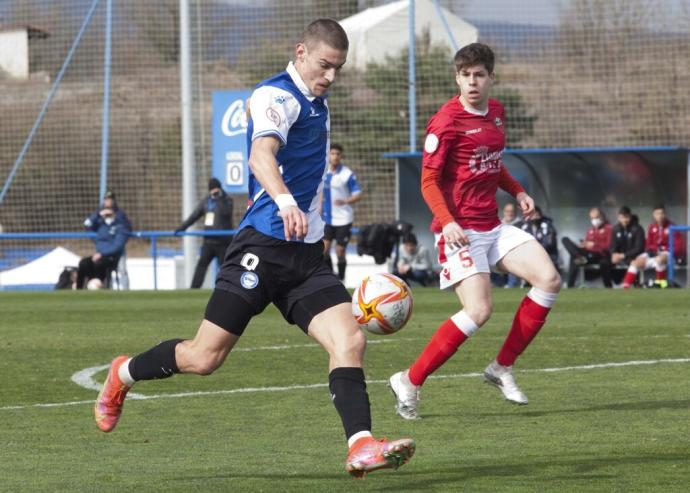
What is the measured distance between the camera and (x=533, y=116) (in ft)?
85.0

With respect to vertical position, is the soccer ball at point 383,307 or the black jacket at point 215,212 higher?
the soccer ball at point 383,307

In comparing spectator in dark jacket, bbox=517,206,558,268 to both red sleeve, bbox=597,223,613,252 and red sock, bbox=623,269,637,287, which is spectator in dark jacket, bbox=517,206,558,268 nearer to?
red sleeve, bbox=597,223,613,252

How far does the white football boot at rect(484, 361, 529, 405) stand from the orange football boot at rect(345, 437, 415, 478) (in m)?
2.74

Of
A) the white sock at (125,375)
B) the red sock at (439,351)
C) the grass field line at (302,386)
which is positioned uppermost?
the white sock at (125,375)

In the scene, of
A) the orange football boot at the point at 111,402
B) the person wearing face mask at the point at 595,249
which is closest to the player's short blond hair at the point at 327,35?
the orange football boot at the point at 111,402

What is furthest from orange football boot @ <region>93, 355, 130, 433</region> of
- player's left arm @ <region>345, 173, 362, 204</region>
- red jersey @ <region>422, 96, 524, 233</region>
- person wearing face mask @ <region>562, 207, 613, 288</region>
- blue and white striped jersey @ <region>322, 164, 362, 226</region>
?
person wearing face mask @ <region>562, 207, 613, 288</region>

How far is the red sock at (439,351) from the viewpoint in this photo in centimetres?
747

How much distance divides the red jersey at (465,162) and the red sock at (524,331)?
0.54 metres

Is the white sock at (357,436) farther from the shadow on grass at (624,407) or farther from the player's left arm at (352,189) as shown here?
the player's left arm at (352,189)

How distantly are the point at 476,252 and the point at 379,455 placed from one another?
2.91 m

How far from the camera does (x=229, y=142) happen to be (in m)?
23.6

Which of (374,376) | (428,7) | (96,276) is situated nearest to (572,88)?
(428,7)

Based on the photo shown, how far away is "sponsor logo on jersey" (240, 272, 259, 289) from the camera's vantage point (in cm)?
554

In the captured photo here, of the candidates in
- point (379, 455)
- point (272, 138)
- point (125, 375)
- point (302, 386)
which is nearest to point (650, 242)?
point (302, 386)
